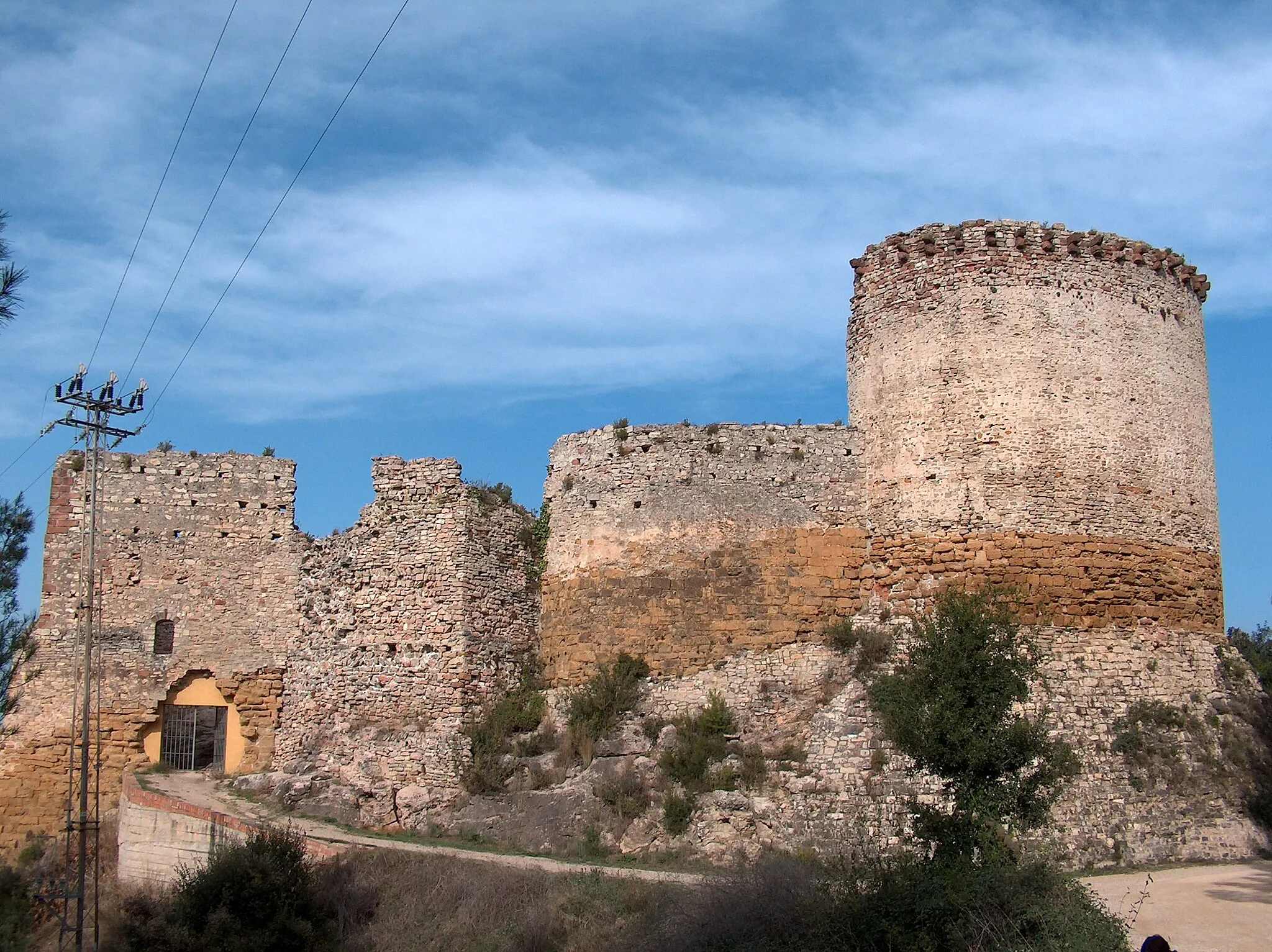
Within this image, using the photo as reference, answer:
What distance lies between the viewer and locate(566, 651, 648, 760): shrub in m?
19.2

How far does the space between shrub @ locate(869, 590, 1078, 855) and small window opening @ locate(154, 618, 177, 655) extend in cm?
1320

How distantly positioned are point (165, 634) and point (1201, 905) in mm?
16493

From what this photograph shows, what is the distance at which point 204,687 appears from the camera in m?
22.5

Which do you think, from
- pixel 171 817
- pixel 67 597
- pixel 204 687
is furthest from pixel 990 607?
pixel 67 597

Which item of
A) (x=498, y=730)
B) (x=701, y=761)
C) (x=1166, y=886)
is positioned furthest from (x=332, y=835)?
(x=1166, y=886)

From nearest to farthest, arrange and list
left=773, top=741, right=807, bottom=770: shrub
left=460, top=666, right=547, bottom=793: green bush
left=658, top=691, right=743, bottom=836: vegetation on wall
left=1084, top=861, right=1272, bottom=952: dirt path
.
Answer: left=1084, top=861, right=1272, bottom=952: dirt path, left=658, top=691, right=743, bottom=836: vegetation on wall, left=773, top=741, right=807, bottom=770: shrub, left=460, top=666, right=547, bottom=793: green bush

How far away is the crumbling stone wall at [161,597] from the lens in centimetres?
2169

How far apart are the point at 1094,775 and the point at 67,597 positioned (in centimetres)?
1634

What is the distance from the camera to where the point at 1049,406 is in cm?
1861

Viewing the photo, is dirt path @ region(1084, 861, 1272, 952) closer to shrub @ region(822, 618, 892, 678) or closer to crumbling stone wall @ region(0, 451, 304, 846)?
shrub @ region(822, 618, 892, 678)

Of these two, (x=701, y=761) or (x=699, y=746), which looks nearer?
(x=701, y=761)

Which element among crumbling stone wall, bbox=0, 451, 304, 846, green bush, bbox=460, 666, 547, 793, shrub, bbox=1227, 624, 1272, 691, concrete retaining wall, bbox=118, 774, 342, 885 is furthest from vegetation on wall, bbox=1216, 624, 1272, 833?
crumbling stone wall, bbox=0, 451, 304, 846

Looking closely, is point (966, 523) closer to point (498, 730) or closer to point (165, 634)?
point (498, 730)

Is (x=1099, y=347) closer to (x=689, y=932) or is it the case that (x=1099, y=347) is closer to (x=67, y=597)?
(x=689, y=932)
